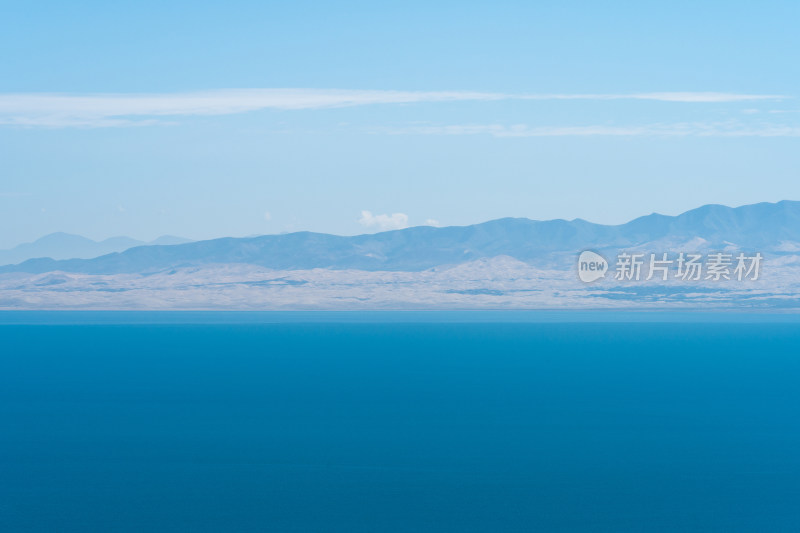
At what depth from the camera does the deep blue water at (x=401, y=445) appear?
2912 cm

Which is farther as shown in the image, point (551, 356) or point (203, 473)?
point (551, 356)

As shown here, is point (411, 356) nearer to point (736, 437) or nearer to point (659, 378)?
point (659, 378)

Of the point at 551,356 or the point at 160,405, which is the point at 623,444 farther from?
the point at 551,356

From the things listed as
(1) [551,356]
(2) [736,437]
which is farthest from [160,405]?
(1) [551,356]

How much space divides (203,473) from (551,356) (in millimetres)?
52750

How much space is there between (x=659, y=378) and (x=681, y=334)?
193 feet

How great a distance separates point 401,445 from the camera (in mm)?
39094

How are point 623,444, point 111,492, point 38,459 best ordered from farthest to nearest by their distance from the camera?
point 623,444
point 38,459
point 111,492

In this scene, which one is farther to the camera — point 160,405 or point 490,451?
point 160,405

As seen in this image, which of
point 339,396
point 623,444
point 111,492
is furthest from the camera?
point 339,396

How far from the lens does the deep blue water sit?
2912cm

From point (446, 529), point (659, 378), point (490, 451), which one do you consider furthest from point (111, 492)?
point (659, 378)

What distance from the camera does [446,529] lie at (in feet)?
90.6

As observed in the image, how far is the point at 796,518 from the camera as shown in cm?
2852
